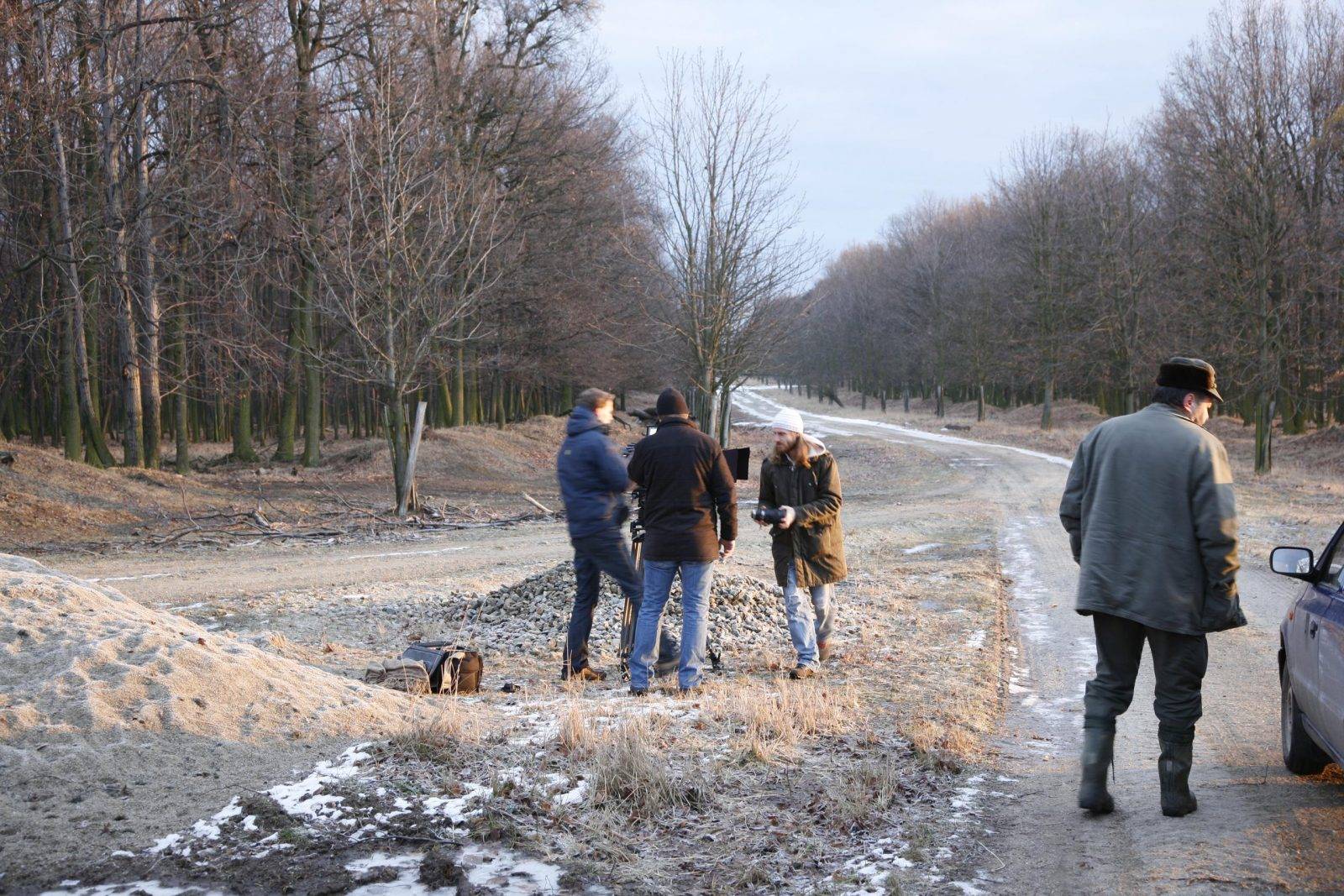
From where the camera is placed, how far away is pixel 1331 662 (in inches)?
175

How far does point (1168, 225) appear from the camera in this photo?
133ft

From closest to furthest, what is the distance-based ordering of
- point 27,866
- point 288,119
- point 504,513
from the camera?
1. point 27,866
2. point 504,513
3. point 288,119

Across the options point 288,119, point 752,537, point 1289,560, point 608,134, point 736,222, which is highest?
point 608,134

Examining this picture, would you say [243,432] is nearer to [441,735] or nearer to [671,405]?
[671,405]

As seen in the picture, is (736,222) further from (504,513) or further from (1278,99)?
(1278,99)

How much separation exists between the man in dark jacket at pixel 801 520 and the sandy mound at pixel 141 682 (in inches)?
118

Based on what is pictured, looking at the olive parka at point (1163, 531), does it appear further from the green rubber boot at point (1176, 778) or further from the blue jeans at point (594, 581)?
the blue jeans at point (594, 581)

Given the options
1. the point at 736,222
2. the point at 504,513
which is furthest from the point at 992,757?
the point at 736,222

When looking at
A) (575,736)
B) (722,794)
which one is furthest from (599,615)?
(722,794)

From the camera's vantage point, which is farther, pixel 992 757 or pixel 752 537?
pixel 752 537

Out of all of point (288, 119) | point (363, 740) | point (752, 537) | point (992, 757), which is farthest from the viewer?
point (288, 119)

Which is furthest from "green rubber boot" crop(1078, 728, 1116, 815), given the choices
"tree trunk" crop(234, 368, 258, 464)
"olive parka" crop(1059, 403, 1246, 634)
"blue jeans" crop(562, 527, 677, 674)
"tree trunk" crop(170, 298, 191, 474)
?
"tree trunk" crop(234, 368, 258, 464)

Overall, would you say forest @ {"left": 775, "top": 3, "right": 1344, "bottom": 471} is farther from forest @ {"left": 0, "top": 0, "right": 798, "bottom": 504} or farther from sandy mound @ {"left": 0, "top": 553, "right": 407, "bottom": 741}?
sandy mound @ {"left": 0, "top": 553, "right": 407, "bottom": 741}

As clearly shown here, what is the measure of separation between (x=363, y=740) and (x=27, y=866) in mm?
1734
